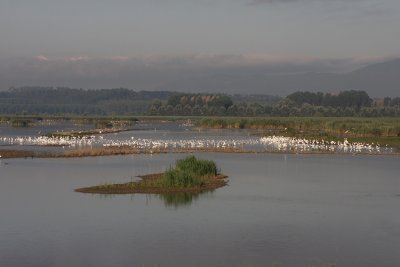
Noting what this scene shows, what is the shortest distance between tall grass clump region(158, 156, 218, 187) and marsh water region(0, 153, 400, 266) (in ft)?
5.95

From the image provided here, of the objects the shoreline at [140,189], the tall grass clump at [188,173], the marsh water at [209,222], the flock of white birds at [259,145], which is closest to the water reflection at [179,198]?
the marsh water at [209,222]

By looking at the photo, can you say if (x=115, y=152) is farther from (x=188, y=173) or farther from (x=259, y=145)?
(x=188, y=173)

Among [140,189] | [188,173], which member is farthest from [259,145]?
[140,189]

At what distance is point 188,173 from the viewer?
1565 inches

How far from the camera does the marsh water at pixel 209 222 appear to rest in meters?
23.6

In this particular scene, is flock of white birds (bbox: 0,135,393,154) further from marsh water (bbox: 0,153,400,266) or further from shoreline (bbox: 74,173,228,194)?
shoreline (bbox: 74,173,228,194)

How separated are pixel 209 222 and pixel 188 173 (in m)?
10.7

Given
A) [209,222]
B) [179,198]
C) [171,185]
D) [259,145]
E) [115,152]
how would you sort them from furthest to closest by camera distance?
[259,145] → [115,152] → [171,185] → [179,198] → [209,222]

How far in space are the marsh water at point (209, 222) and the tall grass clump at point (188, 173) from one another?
1.81 m

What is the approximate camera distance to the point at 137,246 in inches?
981

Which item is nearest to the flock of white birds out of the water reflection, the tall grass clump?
the tall grass clump

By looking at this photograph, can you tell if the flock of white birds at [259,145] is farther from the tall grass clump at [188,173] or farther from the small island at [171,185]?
the small island at [171,185]

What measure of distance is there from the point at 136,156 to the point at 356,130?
130 ft

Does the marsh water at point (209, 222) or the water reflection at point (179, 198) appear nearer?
the marsh water at point (209, 222)
